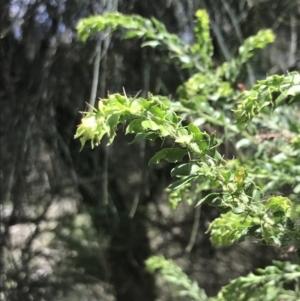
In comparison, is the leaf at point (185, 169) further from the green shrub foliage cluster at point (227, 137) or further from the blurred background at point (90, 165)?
the blurred background at point (90, 165)

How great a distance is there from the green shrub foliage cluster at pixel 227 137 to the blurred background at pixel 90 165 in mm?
65

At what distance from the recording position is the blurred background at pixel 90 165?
1.99 ft

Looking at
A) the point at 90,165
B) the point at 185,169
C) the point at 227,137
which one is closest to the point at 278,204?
the point at 185,169

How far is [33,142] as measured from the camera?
0.64m

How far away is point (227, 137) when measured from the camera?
0.51 meters

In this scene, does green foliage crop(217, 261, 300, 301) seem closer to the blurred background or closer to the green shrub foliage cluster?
the green shrub foliage cluster

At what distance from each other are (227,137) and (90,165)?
10.0 inches

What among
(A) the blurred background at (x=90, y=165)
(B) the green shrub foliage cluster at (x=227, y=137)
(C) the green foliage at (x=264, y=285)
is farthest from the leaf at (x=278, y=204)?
(A) the blurred background at (x=90, y=165)

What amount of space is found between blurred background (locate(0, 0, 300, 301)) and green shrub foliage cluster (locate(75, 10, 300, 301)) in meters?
0.07

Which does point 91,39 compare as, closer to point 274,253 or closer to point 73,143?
point 73,143

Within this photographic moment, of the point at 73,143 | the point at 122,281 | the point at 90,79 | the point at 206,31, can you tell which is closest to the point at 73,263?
the point at 122,281

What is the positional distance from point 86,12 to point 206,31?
0.17m

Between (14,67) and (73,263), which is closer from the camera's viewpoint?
(14,67)

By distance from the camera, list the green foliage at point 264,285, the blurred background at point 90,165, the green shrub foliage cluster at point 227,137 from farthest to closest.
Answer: the blurred background at point 90,165 → the green foliage at point 264,285 → the green shrub foliage cluster at point 227,137
